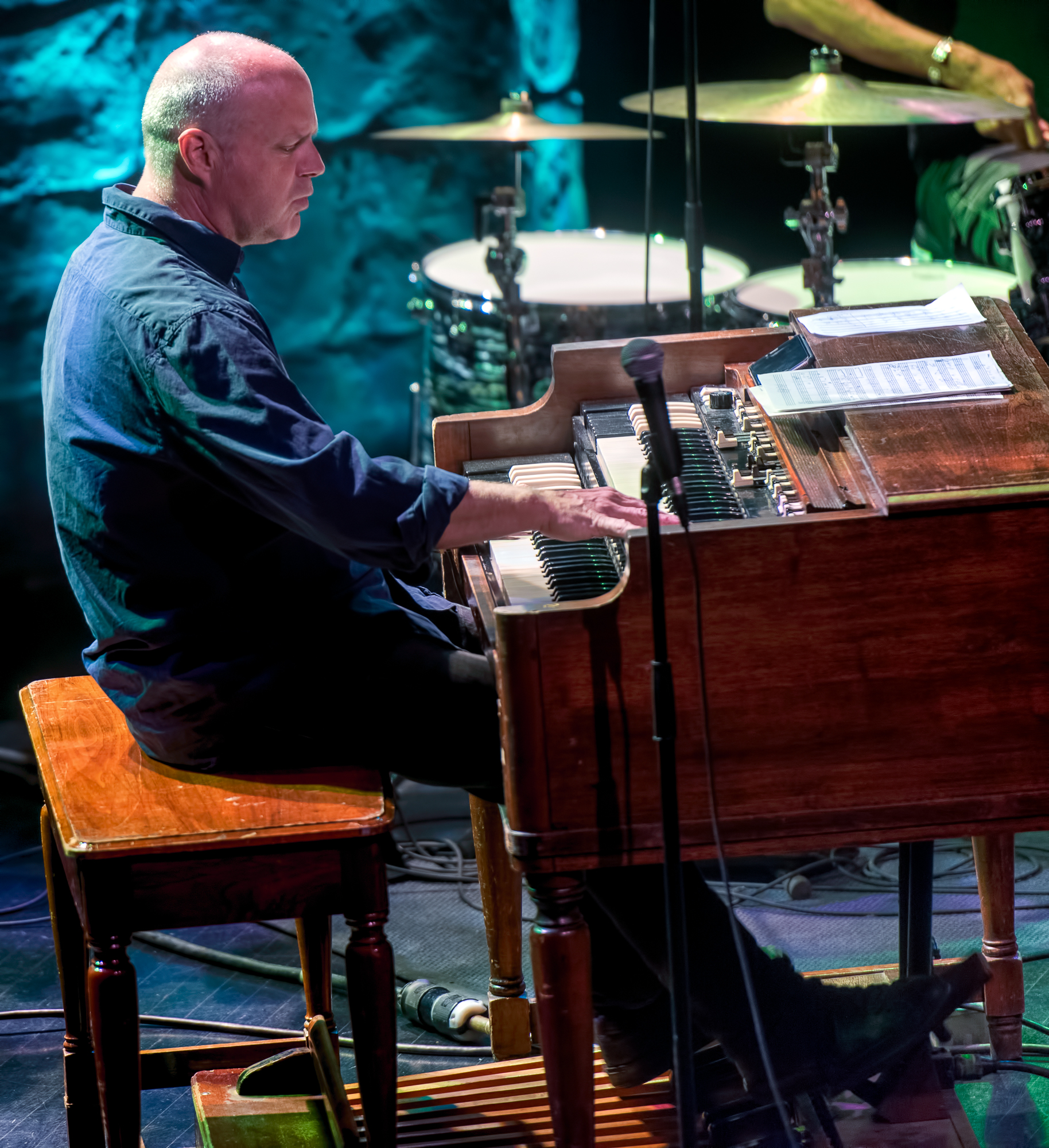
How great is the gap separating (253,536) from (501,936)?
101cm

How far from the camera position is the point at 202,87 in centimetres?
213

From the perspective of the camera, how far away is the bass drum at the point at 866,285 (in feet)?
14.0

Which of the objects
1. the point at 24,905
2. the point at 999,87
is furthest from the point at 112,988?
the point at 999,87

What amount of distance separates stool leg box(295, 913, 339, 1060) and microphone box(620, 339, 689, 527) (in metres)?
1.25

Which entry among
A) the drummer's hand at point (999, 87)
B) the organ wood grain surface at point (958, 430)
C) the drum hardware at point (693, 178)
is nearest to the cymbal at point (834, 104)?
the drummer's hand at point (999, 87)

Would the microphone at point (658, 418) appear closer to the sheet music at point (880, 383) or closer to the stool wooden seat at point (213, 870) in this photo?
the sheet music at point (880, 383)

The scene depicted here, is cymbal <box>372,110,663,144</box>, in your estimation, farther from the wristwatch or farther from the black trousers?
the black trousers

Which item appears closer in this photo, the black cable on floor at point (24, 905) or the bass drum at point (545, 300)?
the black cable on floor at point (24, 905)

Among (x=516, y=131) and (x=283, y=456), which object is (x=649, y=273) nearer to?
(x=516, y=131)

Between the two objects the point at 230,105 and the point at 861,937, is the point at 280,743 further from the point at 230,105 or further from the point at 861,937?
the point at 861,937

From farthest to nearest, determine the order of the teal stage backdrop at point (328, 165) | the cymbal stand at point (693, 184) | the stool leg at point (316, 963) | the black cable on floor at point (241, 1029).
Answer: the teal stage backdrop at point (328, 165) < the black cable on floor at point (241, 1029) < the cymbal stand at point (693, 184) < the stool leg at point (316, 963)

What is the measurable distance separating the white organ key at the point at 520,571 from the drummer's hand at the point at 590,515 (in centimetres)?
10

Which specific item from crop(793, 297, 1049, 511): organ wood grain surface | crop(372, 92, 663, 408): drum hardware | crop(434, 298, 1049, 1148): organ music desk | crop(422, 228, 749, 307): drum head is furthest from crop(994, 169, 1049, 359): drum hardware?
crop(434, 298, 1049, 1148): organ music desk

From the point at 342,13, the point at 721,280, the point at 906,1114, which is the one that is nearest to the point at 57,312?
the point at 906,1114
